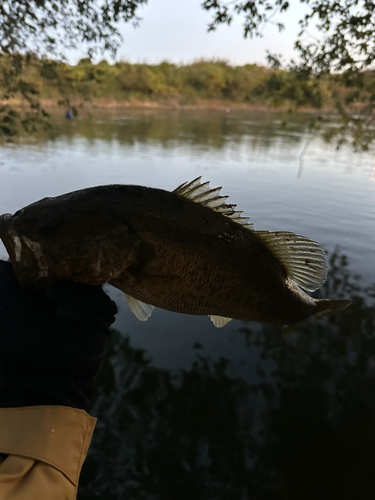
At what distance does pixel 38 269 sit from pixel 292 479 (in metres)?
3.51

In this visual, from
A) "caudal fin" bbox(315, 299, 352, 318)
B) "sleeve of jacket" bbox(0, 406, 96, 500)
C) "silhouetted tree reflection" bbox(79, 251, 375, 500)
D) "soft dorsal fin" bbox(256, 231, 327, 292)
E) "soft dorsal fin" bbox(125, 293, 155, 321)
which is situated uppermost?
"soft dorsal fin" bbox(256, 231, 327, 292)

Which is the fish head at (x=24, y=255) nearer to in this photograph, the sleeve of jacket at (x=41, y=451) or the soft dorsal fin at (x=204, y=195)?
the sleeve of jacket at (x=41, y=451)

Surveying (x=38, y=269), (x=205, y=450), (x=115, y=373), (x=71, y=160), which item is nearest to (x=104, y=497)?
(x=205, y=450)

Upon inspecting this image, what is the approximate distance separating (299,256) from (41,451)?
1.92 metres

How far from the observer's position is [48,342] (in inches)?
73.2

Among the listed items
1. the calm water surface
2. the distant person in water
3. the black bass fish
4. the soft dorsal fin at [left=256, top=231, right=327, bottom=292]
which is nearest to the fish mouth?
the black bass fish

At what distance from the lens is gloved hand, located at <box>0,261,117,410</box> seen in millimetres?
1761

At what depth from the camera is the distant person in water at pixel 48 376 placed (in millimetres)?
1479

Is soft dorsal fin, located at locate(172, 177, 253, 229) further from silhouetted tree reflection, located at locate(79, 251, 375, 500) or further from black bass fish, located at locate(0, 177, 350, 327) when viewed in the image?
silhouetted tree reflection, located at locate(79, 251, 375, 500)

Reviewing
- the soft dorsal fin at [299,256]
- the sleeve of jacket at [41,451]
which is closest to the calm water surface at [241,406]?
the sleeve of jacket at [41,451]

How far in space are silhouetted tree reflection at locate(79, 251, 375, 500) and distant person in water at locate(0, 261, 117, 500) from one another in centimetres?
217

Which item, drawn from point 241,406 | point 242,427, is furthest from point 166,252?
point 241,406

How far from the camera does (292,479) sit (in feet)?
11.2

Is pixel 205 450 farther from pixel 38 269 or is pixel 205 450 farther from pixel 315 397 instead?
pixel 38 269
